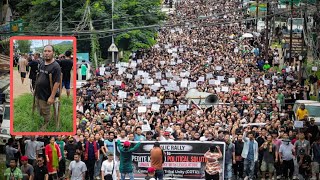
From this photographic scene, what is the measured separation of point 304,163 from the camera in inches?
1117

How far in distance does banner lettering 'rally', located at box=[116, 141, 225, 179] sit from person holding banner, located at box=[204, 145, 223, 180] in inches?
57.9

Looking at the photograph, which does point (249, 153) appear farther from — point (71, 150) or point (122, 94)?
point (122, 94)

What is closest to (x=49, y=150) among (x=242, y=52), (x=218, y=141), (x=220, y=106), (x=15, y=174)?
(x=15, y=174)

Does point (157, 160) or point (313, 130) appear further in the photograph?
point (313, 130)

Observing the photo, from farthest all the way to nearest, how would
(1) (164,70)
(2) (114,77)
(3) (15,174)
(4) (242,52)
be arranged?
(4) (242,52)
(1) (164,70)
(2) (114,77)
(3) (15,174)

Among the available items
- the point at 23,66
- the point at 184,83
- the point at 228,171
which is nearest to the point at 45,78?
the point at 23,66

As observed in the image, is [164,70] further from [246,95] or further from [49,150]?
[49,150]

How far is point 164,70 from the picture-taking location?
50312 mm

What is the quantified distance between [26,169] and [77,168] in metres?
1.26

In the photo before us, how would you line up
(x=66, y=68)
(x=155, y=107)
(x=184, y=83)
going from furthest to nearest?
(x=184, y=83)
(x=155, y=107)
(x=66, y=68)

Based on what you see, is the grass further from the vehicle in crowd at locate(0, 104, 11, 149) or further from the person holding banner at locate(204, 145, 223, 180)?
the vehicle in crowd at locate(0, 104, 11, 149)

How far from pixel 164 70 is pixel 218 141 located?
23158 millimetres

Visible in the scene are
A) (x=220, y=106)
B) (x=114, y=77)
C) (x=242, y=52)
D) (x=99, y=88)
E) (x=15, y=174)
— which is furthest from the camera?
(x=242, y=52)

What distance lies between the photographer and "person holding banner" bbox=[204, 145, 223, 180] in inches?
1010
